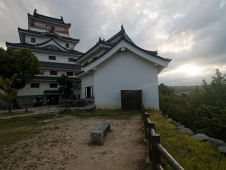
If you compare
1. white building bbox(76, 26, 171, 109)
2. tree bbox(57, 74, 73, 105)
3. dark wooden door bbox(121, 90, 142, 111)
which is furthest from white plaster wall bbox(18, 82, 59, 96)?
dark wooden door bbox(121, 90, 142, 111)

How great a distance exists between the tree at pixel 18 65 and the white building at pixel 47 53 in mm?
4536

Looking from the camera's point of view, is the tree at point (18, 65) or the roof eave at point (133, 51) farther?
the tree at point (18, 65)

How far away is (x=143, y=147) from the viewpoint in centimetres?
459

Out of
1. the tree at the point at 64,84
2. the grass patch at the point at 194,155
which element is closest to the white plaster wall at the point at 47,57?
the tree at the point at 64,84

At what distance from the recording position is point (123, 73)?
44.0 ft

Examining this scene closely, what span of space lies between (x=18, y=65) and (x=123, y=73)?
→ 49.6ft

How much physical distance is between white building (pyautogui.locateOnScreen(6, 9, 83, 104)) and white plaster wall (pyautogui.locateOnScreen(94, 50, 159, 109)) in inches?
626

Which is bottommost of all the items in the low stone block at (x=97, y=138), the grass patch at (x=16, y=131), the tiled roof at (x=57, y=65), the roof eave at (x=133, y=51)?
the grass patch at (x=16, y=131)

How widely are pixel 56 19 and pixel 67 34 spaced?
4.71 meters

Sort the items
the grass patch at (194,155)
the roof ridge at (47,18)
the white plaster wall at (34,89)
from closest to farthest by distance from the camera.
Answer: the grass patch at (194,155) < the white plaster wall at (34,89) < the roof ridge at (47,18)

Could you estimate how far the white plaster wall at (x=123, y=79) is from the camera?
12930 millimetres

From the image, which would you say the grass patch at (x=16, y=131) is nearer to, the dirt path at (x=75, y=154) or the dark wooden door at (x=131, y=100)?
the dirt path at (x=75, y=154)

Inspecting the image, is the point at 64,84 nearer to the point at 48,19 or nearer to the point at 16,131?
the point at 16,131

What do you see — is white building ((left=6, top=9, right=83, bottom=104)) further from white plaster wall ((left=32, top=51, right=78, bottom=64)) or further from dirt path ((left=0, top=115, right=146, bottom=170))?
dirt path ((left=0, top=115, right=146, bottom=170))
